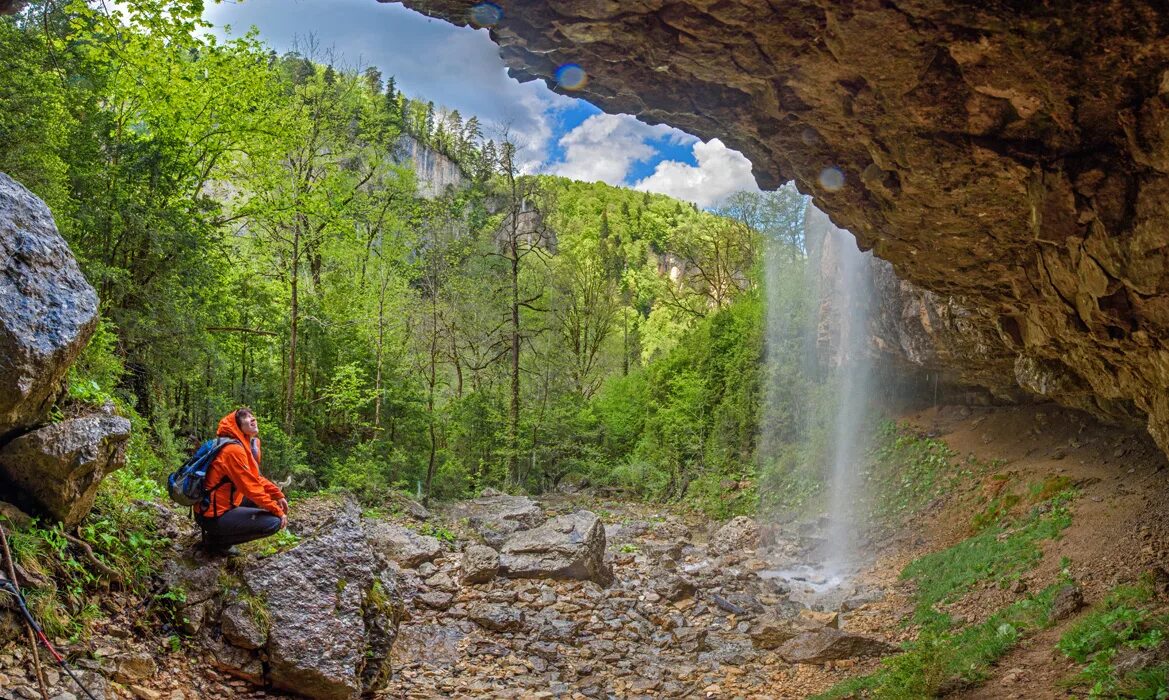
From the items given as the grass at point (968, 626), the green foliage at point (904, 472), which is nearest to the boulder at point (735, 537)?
the green foliage at point (904, 472)

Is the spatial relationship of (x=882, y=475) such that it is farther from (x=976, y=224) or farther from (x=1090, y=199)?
(x=1090, y=199)

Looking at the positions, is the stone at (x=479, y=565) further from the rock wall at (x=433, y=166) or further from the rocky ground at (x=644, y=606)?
the rock wall at (x=433, y=166)

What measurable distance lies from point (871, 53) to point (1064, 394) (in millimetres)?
6981

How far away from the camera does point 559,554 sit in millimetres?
9180

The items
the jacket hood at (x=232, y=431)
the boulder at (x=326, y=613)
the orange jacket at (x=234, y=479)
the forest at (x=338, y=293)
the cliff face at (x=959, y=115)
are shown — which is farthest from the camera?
the forest at (x=338, y=293)

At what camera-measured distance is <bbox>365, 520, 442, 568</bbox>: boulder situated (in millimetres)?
9242

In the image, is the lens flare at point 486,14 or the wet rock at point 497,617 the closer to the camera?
the lens flare at point 486,14

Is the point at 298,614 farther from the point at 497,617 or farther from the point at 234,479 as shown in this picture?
the point at 497,617

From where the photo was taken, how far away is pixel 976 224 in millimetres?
6473

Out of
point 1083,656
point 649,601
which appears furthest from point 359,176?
point 1083,656

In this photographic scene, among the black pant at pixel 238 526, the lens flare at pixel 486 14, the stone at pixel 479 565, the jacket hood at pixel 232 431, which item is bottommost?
the stone at pixel 479 565

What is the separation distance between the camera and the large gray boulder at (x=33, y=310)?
411 centimetres

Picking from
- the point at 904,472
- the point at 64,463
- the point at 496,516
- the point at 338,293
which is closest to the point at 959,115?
the point at 64,463

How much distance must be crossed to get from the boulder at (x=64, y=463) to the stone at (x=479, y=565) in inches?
190
